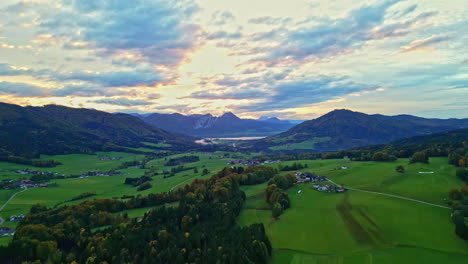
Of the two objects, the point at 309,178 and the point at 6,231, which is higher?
the point at 309,178

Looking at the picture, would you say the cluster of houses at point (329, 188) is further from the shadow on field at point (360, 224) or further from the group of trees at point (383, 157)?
the group of trees at point (383, 157)

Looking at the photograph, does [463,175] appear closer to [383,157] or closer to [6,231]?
[383,157]

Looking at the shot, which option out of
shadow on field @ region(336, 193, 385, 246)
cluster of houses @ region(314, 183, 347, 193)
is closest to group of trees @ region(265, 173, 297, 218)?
cluster of houses @ region(314, 183, 347, 193)

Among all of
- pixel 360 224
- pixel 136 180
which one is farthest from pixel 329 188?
pixel 136 180

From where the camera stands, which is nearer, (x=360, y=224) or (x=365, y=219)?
(x=360, y=224)

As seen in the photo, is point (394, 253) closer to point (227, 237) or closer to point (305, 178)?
point (227, 237)

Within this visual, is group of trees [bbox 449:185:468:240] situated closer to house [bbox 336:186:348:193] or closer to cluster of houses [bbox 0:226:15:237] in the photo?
house [bbox 336:186:348:193]
